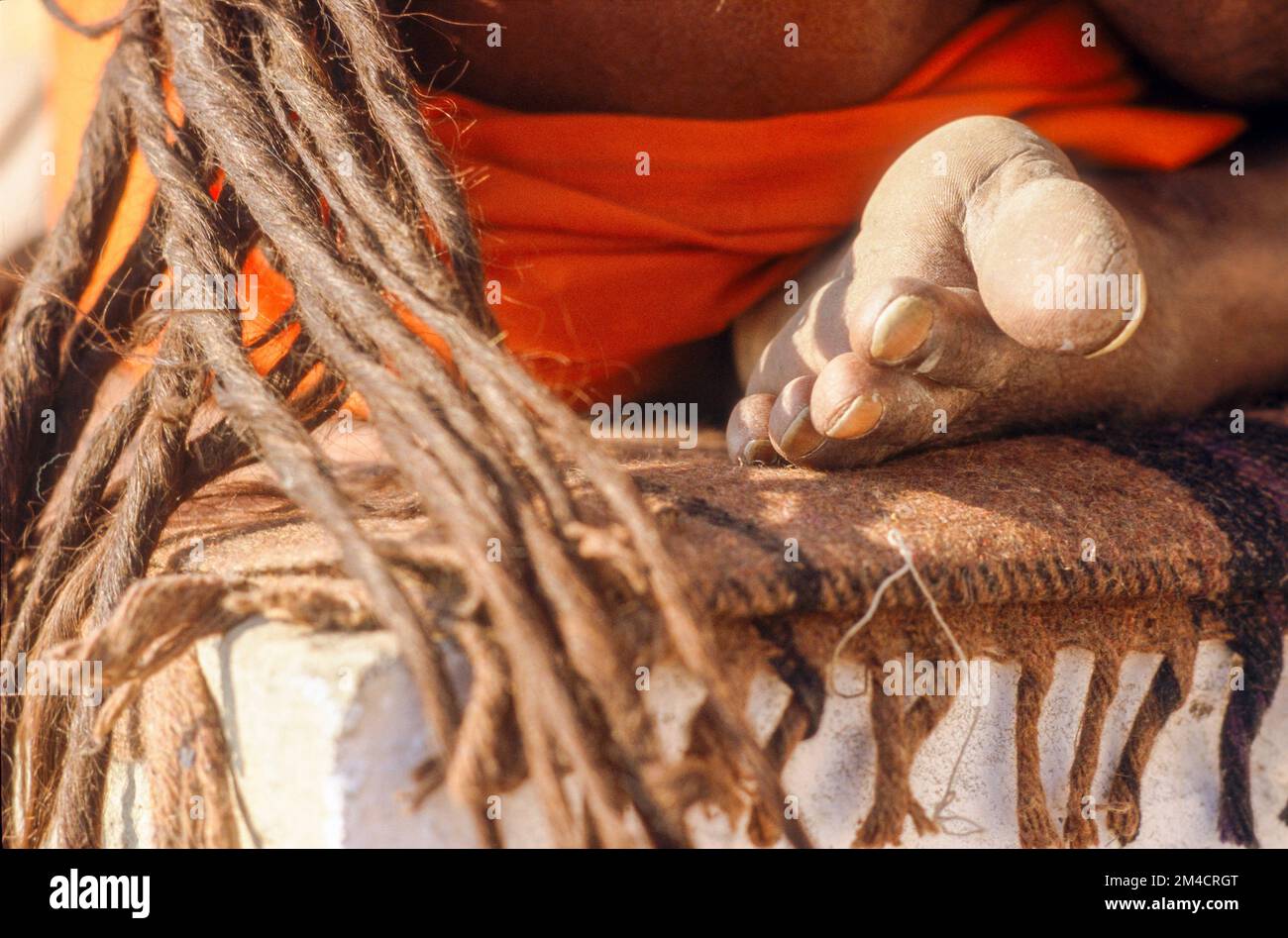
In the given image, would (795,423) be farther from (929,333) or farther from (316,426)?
(316,426)

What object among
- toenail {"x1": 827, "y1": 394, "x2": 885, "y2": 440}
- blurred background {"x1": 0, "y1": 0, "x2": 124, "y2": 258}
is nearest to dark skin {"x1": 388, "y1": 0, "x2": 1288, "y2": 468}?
toenail {"x1": 827, "y1": 394, "x2": 885, "y2": 440}

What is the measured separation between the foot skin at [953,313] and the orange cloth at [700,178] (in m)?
0.13

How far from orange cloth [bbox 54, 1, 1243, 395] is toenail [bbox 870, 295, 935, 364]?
29 cm

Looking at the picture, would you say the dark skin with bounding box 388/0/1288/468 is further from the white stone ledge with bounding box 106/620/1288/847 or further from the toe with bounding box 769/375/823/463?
the white stone ledge with bounding box 106/620/1288/847

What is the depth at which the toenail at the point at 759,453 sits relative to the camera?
0.70 m

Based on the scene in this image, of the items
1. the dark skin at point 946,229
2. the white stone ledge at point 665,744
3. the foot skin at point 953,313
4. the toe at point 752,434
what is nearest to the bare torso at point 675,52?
the dark skin at point 946,229

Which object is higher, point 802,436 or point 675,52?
point 675,52

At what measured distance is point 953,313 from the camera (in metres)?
0.62

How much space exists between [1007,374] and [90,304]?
2.03 feet

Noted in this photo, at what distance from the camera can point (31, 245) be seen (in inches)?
42.7

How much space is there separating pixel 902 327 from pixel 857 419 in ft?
0.19

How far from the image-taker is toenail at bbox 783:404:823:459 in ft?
2.14

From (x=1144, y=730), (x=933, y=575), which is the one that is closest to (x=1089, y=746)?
(x=1144, y=730)

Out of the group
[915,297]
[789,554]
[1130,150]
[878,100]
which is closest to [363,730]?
[789,554]
